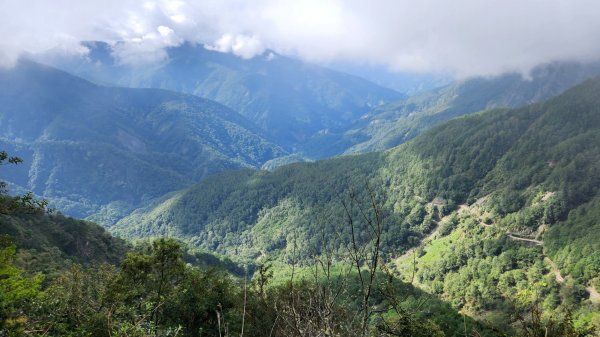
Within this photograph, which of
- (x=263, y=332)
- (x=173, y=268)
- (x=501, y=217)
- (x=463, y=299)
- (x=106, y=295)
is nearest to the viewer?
(x=106, y=295)

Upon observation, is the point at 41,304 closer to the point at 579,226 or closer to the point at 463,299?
the point at 463,299

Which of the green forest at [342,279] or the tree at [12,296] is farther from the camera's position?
the tree at [12,296]

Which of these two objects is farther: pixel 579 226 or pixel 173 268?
pixel 579 226

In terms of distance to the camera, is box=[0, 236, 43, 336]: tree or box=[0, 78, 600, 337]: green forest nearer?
box=[0, 78, 600, 337]: green forest

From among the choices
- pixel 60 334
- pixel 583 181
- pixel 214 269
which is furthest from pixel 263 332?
pixel 583 181

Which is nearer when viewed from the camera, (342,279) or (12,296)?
(342,279)

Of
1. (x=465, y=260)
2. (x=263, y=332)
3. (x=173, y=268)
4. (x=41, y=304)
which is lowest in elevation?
(x=263, y=332)

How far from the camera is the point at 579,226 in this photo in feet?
499

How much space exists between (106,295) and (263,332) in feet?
57.8

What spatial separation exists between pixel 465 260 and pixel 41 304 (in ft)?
579

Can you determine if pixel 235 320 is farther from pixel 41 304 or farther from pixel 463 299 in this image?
pixel 463 299

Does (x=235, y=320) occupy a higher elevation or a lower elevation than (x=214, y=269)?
lower

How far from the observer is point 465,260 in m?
174

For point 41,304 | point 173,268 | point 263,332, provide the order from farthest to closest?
point 263,332 < point 173,268 < point 41,304
